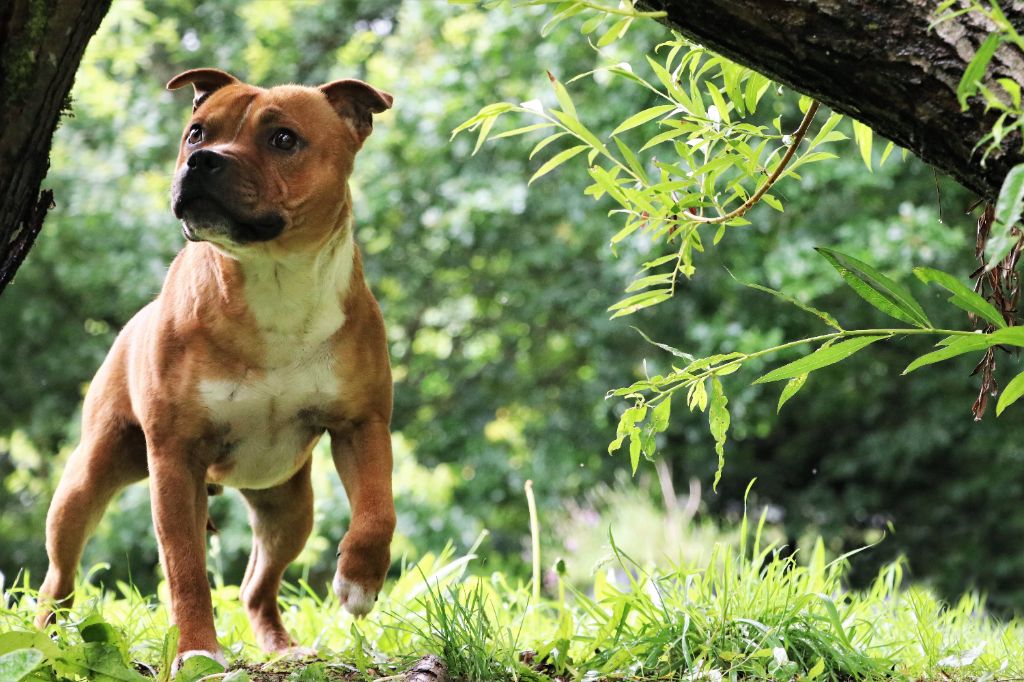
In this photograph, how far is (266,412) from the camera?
2932 millimetres

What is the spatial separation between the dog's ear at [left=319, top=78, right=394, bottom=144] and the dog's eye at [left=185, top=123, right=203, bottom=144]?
1.12 ft

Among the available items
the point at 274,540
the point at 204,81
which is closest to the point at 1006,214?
the point at 204,81

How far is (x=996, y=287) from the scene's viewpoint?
2230 millimetres

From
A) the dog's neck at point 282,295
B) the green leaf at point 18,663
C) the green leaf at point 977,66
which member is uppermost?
the green leaf at point 977,66

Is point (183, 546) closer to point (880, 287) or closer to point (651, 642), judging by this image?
point (651, 642)

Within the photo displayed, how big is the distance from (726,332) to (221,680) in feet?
19.8

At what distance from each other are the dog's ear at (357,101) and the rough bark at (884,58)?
1.19 meters

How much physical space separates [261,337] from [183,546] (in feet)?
1.73

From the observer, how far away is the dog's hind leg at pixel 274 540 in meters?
3.48

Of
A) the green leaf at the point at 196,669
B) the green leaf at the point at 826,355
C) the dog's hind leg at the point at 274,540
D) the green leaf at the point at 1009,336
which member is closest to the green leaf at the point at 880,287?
the green leaf at the point at 826,355

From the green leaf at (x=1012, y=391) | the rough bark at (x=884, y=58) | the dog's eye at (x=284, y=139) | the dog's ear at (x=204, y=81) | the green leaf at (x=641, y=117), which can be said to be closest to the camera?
the rough bark at (x=884, y=58)

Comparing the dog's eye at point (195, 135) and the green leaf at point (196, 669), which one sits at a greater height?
the dog's eye at point (195, 135)

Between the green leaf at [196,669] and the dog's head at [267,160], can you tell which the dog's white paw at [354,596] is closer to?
the green leaf at [196,669]

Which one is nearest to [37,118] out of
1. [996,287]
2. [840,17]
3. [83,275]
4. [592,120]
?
[840,17]
